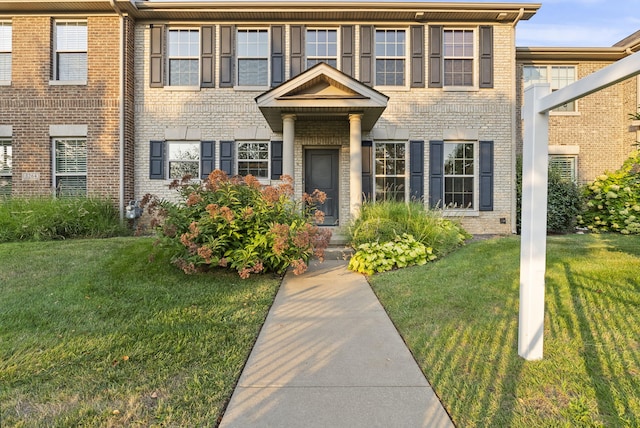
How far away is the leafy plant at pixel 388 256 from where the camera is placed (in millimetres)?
5941

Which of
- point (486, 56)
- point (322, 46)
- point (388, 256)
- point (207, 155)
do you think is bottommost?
point (388, 256)

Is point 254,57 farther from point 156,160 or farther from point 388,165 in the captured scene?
point 388,165

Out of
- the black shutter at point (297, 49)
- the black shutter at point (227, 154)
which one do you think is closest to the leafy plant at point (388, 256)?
the black shutter at point (227, 154)

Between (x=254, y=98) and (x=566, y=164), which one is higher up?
(x=254, y=98)

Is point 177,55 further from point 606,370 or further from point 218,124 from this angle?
point 606,370

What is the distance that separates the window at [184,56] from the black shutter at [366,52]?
4.58m

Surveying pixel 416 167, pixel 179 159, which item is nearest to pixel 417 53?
pixel 416 167

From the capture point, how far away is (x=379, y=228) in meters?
6.86

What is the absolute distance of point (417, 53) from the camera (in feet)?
33.4

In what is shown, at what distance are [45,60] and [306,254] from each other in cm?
948

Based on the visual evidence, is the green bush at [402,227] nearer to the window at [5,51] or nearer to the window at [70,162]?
the window at [70,162]

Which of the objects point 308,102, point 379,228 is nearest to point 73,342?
point 379,228

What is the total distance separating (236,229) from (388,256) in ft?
8.36

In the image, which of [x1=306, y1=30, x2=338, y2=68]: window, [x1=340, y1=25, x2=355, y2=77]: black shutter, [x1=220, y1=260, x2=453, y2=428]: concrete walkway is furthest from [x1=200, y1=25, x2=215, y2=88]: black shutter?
[x1=220, y1=260, x2=453, y2=428]: concrete walkway
